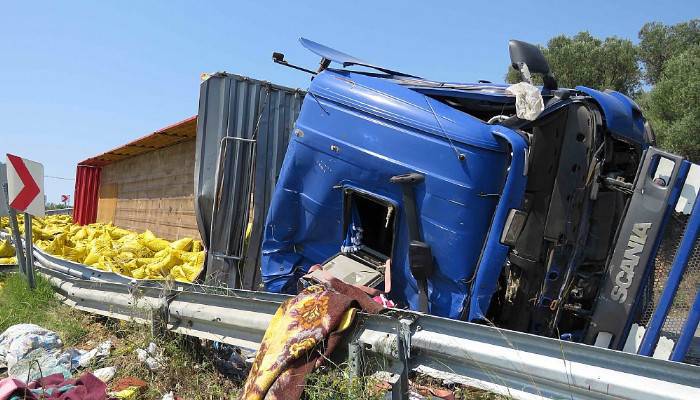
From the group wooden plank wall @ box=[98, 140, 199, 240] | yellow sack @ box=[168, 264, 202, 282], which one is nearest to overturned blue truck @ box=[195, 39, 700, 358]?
yellow sack @ box=[168, 264, 202, 282]

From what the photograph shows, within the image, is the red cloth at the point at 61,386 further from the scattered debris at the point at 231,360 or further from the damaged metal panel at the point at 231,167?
the damaged metal panel at the point at 231,167

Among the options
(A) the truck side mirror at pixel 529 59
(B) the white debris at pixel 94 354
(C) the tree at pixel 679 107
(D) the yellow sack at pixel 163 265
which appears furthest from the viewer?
(C) the tree at pixel 679 107

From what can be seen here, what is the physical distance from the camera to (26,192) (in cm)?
648

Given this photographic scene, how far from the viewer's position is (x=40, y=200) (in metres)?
6.59

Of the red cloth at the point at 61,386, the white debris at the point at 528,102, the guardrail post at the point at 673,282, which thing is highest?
the white debris at the point at 528,102

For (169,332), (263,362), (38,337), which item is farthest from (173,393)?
(38,337)

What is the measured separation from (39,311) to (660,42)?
29.5m

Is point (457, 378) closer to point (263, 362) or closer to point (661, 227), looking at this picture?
point (263, 362)

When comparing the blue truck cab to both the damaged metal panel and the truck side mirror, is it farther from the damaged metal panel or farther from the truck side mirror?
the damaged metal panel

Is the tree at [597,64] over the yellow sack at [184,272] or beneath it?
over

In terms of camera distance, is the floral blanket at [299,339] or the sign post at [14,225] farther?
the sign post at [14,225]

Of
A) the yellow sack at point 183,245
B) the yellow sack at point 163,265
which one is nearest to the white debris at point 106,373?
the yellow sack at point 163,265

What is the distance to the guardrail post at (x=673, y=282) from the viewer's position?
3.19m

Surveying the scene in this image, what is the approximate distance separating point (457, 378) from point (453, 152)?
1466 mm
